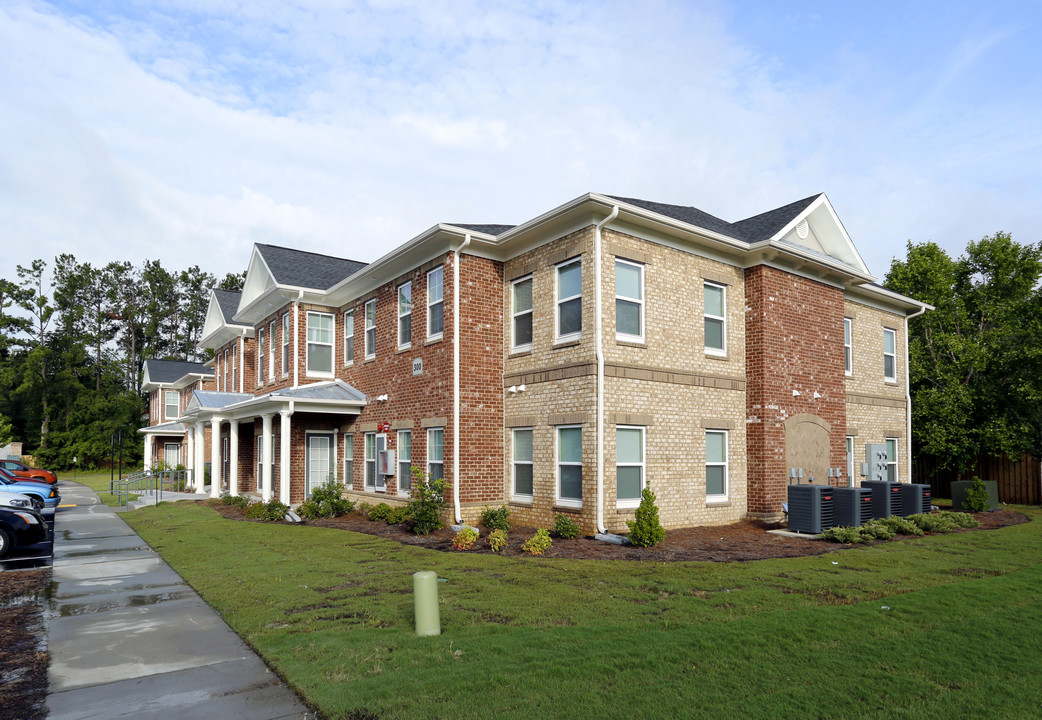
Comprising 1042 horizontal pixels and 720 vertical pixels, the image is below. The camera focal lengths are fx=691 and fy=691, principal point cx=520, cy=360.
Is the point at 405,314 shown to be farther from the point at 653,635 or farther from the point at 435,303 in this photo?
the point at 653,635

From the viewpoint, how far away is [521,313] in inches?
631

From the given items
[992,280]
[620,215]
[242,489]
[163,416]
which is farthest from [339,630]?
[163,416]

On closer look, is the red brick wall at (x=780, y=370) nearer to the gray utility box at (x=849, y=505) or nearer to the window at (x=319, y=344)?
the gray utility box at (x=849, y=505)

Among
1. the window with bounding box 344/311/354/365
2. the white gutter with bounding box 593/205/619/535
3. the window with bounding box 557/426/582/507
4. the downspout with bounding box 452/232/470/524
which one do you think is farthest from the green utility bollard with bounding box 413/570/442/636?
the window with bounding box 344/311/354/365

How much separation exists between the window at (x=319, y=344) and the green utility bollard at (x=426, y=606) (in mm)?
16060

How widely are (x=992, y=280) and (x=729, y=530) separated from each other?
63.7ft

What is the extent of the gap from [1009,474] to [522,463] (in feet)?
61.4

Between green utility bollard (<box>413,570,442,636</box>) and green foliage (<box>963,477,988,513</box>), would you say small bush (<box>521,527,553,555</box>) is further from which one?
green foliage (<box>963,477,988,513</box>)

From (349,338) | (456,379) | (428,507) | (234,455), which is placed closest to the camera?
(428,507)

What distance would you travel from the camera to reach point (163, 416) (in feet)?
152

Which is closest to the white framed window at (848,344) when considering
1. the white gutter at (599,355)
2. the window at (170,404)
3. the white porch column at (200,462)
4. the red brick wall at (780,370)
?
the red brick wall at (780,370)

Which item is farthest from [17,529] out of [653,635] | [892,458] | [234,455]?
[892,458]

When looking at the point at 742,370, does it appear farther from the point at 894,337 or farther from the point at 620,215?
the point at 894,337

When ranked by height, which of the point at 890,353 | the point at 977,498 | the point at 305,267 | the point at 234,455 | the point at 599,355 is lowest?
the point at 977,498
